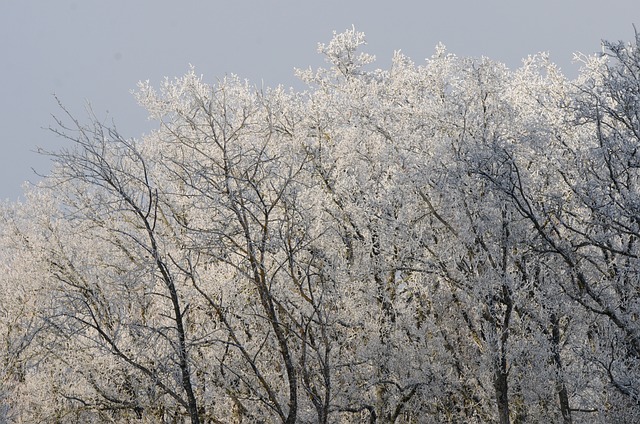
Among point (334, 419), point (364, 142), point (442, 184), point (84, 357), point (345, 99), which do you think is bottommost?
point (334, 419)

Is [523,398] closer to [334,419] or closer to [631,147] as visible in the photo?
[334,419]

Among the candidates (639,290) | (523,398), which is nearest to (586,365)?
(639,290)

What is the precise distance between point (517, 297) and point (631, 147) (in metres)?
3.34

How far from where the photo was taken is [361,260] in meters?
13.1

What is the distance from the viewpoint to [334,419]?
13477 mm

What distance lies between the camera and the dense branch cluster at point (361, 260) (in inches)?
350

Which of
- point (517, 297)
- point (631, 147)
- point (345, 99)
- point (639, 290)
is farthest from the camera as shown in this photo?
point (345, 99)

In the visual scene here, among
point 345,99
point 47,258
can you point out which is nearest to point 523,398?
point 345,99

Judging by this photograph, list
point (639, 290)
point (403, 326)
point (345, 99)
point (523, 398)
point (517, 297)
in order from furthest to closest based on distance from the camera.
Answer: point (345, 99), point (403, 326), point (523, 398), point (517, 297), point (639, 290)

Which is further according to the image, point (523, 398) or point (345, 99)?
point (345, 99)

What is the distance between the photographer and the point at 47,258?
15234mm

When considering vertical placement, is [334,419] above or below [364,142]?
below

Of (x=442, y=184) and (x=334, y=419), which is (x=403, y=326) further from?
(x=442, y=184)

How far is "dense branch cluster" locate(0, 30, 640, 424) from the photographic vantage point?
350 inches
